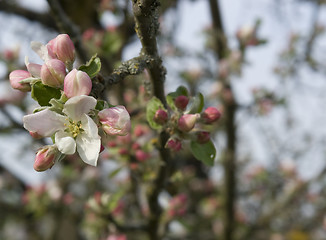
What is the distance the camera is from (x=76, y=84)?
2.72 ft

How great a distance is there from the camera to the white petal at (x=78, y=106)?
0.81 meters

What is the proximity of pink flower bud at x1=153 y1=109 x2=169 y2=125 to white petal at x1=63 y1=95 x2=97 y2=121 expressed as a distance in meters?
0.29

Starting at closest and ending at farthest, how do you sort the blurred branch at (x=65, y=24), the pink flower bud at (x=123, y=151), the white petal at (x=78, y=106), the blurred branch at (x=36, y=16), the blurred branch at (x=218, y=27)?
the white petal at (x=78, y=106) → the blurred branch at (x=65, y=24) → the pink flower bud at (x=123, y=151) → the blurred branch at (x=218, y=27) → the blurred branch at (x=36, y=16)

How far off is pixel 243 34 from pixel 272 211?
2125 millimetres

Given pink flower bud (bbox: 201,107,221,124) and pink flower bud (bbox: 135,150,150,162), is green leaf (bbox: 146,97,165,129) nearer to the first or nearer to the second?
pink flower bud (bbox: 201,107,221,124)

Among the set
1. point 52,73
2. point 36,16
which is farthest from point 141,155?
point 36,16

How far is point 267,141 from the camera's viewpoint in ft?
18.7

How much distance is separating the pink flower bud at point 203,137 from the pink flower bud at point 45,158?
0.49 m

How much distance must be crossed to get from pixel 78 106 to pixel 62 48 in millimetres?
235

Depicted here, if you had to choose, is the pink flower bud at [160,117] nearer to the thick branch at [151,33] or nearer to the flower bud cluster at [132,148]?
the thick branch at [151,33]

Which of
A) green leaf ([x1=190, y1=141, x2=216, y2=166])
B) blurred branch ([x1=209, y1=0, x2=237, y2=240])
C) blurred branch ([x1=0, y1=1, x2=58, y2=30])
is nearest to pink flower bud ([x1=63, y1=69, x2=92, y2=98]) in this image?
green leaf ([x1=190, y1=141, x2=216, y2=166])

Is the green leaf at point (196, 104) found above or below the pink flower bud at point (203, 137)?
above

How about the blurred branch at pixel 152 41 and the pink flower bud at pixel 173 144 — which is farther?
the pink flower bud at pixel 173 144

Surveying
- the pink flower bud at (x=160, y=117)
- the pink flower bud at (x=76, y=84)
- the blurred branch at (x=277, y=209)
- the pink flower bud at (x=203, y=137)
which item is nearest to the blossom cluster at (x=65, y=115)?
the pink flower bud at (x=76, y=84)
